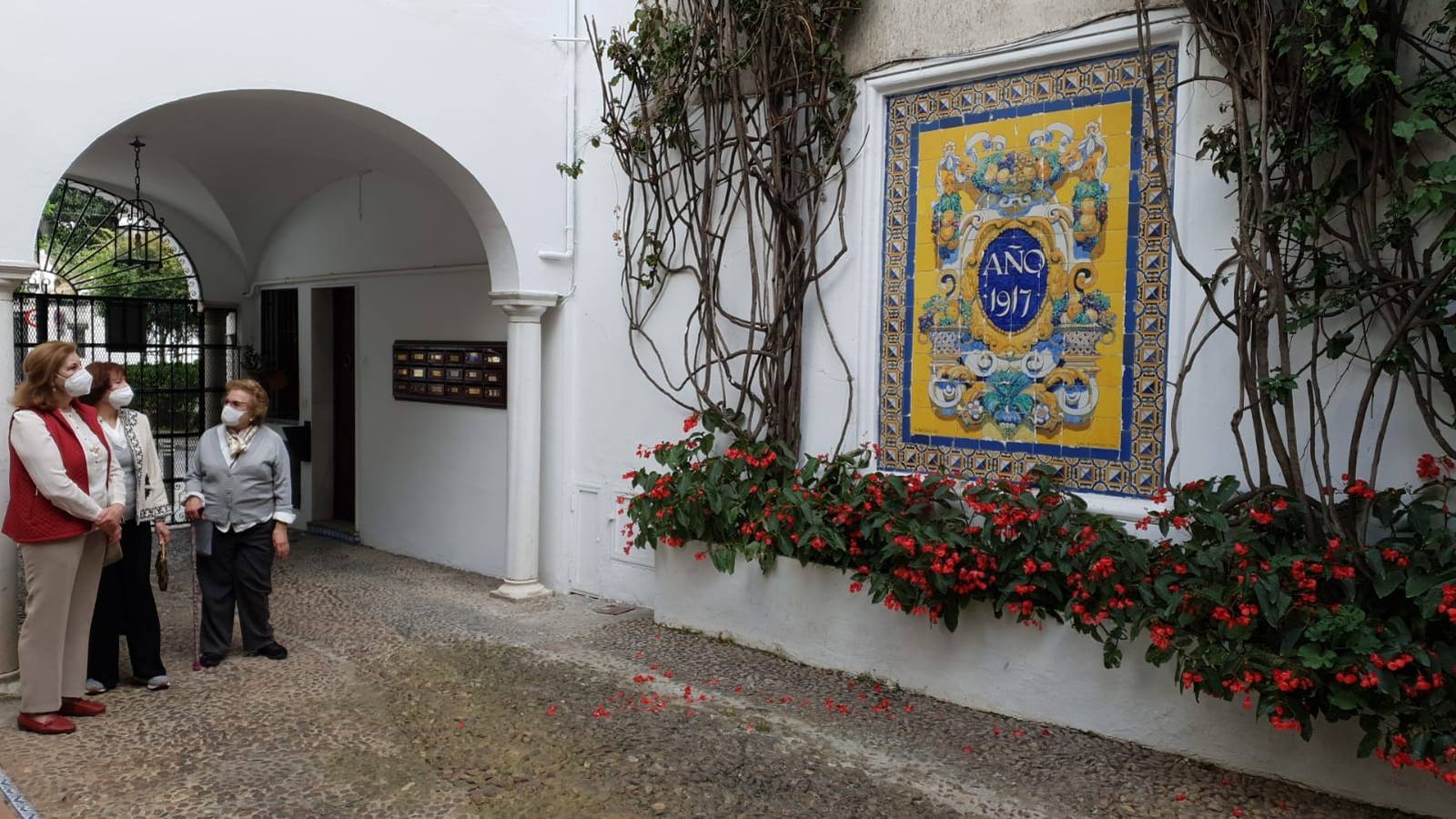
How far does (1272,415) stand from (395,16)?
4.41 m

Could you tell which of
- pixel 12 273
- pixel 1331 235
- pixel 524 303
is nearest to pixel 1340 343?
pixel 1331 235

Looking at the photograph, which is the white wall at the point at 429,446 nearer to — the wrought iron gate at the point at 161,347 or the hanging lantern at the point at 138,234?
the wrought iron gate at the point at 161,347

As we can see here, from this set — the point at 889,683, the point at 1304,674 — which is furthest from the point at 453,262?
the point at 1304,674

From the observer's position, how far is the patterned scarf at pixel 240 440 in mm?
4700

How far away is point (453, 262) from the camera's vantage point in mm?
7031

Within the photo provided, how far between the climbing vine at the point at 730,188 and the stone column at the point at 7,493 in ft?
9.42

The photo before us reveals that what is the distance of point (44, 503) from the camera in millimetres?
3773

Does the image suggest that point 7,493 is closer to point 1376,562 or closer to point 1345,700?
point 1345,700

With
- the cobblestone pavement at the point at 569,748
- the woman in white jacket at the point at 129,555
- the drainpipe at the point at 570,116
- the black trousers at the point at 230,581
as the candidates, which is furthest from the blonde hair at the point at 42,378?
the drainpipe at the point at 570,116

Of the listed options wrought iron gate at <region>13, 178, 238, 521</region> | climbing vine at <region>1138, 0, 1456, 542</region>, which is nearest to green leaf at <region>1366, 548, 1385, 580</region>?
climbing vine at <region>1138, 0, 1456, 542</region>

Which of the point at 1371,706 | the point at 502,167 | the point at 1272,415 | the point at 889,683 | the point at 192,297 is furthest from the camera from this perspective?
the point at 192,297

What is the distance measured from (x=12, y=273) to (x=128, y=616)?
A: 1460mm

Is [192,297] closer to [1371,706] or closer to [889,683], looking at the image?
[889,683]

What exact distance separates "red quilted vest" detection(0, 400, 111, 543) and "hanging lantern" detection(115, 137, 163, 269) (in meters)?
5.25
